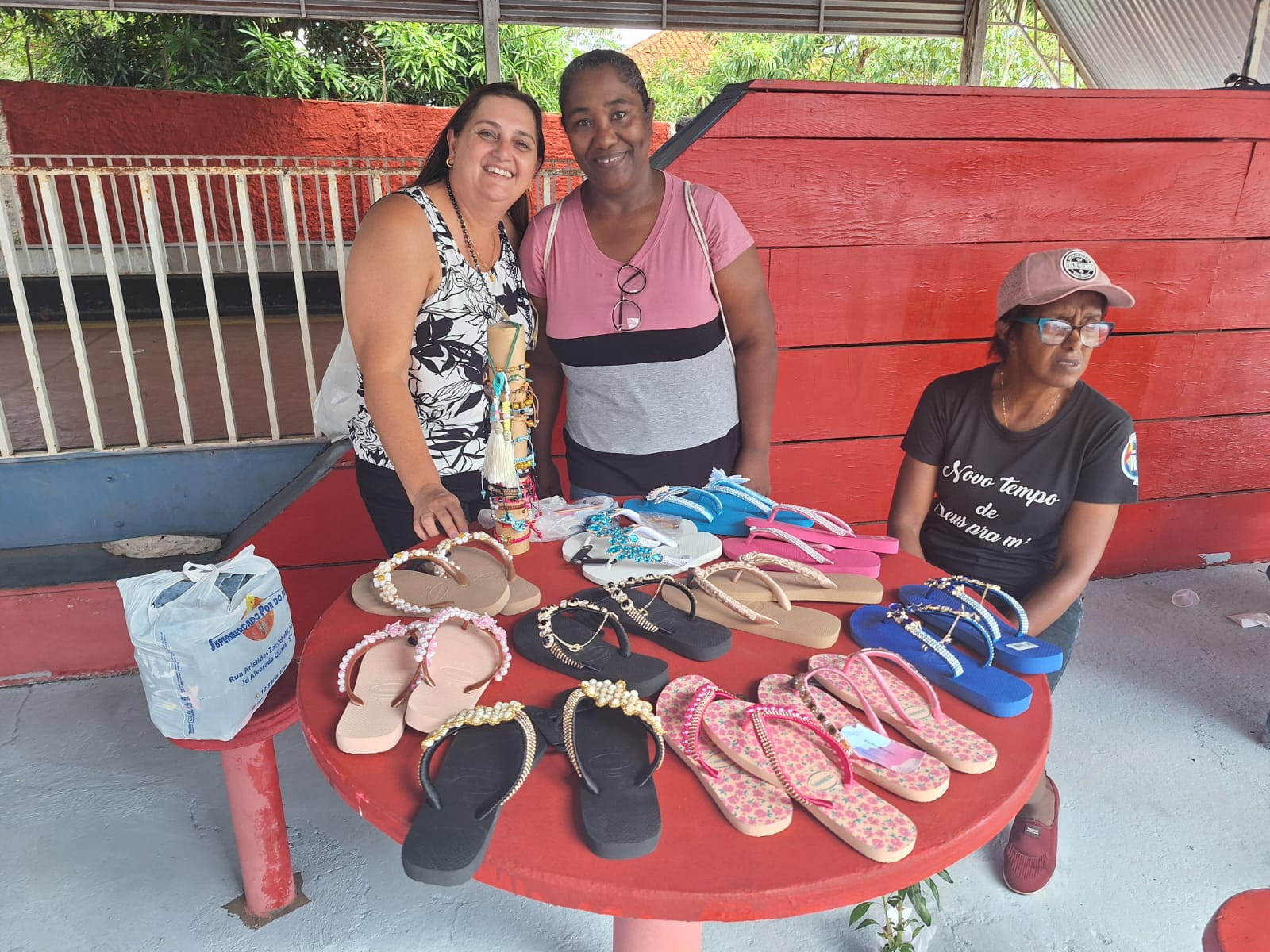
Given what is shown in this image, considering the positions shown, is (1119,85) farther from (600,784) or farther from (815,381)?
(600,784)

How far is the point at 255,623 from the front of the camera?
165cm

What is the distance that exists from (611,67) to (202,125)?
934 cm

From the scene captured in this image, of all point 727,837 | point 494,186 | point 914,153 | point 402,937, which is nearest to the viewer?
point 727,837

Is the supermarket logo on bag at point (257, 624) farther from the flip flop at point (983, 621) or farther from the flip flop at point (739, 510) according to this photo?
the flip flop at point (983, 621)

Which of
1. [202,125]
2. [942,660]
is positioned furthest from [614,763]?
[202,125]

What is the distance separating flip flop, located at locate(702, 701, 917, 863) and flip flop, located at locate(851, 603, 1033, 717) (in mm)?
243

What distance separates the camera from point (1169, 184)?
296 centimetres

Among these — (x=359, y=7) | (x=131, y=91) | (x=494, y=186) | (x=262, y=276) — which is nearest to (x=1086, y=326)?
(x=494, y=186)

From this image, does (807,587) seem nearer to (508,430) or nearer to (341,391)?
(508,430)

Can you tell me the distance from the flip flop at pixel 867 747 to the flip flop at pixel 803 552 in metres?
0.39

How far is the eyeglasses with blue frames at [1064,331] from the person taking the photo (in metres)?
1.66

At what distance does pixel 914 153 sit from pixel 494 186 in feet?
5.94

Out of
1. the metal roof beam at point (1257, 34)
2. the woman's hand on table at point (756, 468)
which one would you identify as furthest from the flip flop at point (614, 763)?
the metal roof beam at point (1257, 34)

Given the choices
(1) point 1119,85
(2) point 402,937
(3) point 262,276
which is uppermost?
(1) point 1119,85
